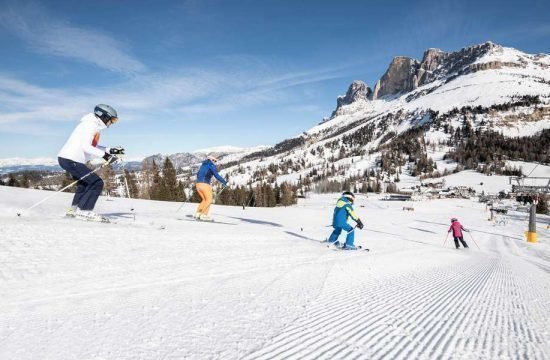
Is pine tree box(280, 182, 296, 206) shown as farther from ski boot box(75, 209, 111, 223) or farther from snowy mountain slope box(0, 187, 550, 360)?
snowy mountain slope box(0, 187, 550, 360)

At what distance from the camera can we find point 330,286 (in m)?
4.78

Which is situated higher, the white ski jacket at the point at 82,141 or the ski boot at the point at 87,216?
the white ski jacket at the point at 82,141

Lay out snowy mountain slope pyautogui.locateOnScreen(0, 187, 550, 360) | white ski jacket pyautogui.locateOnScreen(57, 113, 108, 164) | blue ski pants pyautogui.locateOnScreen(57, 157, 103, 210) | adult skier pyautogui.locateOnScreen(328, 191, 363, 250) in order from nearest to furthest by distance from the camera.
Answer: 1. snowy mountain slope pyautogui.locateOnScreen(0, 187, 550, 360)
2. white ski jacket pyautogui.locateOnScreen(57, 113, 108, 164)
3. blue ski pants pyautogui.locateOnScreen(57, 157, 103, 210)
4. adult skier pyautogui.locateOnScreen(328, 191, 363, 250)

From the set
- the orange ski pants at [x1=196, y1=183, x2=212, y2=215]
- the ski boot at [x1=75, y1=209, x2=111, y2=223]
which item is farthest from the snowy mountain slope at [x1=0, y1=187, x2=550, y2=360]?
the orange ski pants at [x1=196, y1=183, x2=212, y2=215]

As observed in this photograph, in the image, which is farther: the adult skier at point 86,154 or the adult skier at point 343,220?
the adult skier at point 343,220

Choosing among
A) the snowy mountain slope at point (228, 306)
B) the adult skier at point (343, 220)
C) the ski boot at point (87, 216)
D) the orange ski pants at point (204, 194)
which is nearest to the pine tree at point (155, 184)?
the orange ski pants at point (204, 194)

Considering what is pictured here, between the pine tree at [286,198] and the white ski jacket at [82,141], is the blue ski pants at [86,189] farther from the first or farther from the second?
the pine tree at [286,198]

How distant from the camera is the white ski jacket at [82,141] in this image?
25.2ft

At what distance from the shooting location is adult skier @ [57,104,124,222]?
25.3 feet

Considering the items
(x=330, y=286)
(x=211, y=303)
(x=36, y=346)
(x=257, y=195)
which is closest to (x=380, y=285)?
(x=330, y=286)

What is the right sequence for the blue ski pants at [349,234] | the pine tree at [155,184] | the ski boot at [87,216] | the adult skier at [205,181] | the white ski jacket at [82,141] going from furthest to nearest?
the pine tree at [155,184] → the adult skier at [205,181] → the blue ski pants at [349,234] → the ski boot at [87,216] → the white ski jacket at [82,141]

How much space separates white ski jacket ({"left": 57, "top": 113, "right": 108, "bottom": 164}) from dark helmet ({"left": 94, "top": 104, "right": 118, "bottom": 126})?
0.39ft

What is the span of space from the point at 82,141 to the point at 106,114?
0.84 meters

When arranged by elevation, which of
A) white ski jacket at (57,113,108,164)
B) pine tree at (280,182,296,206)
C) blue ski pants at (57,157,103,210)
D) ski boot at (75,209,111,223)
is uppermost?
white ski jacket at (57,113,108,164)
